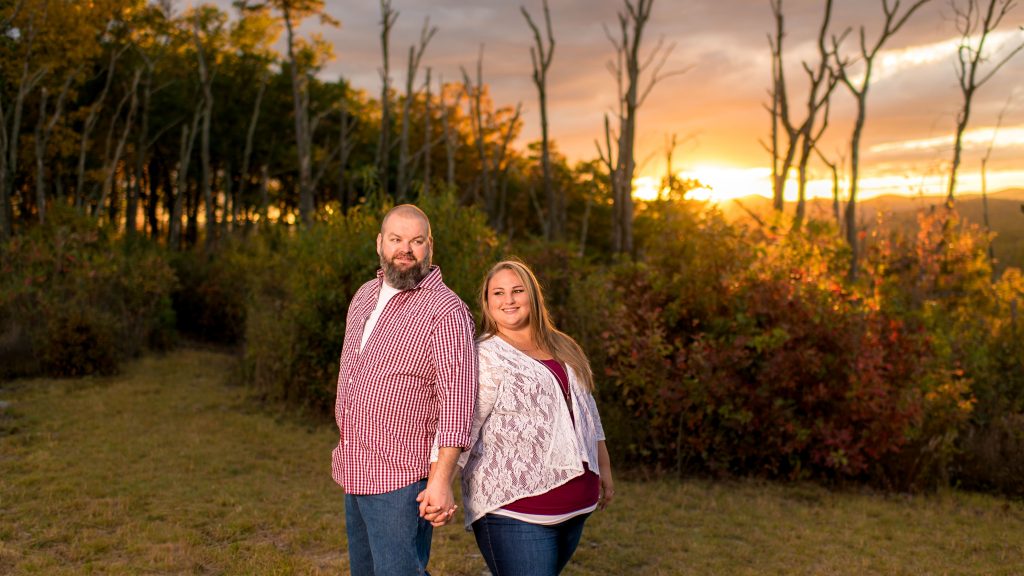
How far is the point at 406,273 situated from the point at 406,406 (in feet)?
1.56

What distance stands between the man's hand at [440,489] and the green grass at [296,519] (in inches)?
116

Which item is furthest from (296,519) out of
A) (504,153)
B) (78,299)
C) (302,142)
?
(504,153)

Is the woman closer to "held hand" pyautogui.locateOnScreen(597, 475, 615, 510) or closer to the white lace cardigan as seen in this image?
the white lace cardigan

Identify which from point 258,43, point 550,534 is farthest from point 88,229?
point 258,43

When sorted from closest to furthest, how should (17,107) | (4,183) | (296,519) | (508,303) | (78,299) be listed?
1. (508,303)
2. (296,519)
3. (78,299)
4. (4,183)
5. (17,107)

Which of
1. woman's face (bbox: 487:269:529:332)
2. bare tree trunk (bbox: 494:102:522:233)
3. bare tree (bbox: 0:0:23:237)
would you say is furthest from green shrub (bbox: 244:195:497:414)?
bare tree trunk (bbox: 494:102:522:233)

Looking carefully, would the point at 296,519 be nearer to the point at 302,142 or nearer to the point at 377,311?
the point at 377,311

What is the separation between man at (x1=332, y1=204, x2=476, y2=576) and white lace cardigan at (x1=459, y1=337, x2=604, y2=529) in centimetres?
10

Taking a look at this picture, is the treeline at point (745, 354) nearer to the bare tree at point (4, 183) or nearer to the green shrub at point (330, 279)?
the green shrub at point (330, 279)

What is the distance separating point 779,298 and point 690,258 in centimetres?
93

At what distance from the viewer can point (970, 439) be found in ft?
30.2

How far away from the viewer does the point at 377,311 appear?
3.26m

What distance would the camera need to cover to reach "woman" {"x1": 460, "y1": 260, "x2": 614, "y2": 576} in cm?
298

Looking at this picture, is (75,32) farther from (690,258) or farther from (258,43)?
(690,258)
